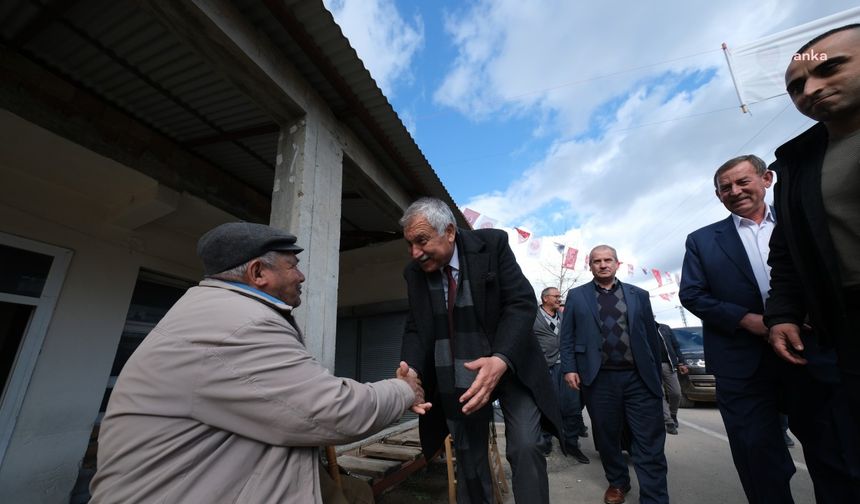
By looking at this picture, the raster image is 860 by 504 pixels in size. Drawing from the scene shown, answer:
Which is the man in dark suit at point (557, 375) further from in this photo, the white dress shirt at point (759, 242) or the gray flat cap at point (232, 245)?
the gray flat cap at point (232, 245)

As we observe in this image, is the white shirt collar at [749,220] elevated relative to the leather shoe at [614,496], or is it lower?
elevated

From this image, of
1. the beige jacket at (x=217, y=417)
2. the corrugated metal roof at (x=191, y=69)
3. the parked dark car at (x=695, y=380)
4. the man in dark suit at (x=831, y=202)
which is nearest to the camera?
the beige jacket at (x=217, y=417)

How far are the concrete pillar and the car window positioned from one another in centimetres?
921

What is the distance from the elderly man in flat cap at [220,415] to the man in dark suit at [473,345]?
817mm

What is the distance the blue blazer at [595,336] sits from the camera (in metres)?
2.96

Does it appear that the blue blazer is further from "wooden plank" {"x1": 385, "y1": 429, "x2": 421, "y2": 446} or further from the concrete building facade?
the concrete building facade

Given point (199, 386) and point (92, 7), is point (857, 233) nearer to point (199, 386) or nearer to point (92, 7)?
point (199, 386)

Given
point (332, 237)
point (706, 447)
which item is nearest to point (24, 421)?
point (332, 237)

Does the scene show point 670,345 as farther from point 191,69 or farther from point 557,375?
point 191,69

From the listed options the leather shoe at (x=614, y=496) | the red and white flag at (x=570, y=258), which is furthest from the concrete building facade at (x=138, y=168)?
the red and white flag at (x=570, y=258)

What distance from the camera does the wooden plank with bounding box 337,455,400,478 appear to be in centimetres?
294

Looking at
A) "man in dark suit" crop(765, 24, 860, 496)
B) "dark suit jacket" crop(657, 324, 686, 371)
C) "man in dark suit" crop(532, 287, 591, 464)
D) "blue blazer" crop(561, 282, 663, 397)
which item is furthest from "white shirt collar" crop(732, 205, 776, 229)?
"dark suit jacket" crop(657, 324, 686, 371)

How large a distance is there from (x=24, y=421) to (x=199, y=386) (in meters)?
4.17

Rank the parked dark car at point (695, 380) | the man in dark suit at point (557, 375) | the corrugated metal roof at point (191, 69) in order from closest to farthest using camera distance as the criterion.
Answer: the corrugated metal roof at point (191, 69)
the man in dark suit at point (557, 375)
the parked dark car at point (695, 380)
